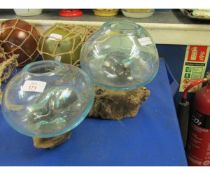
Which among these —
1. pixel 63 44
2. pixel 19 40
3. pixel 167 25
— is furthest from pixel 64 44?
pixel 167 25

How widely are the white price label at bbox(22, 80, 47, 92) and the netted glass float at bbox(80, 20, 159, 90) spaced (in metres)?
0.17

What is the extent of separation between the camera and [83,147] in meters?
0.70

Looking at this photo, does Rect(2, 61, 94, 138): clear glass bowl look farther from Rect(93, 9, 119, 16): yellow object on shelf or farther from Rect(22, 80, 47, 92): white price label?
Rect(93, 9, 119, 16): yellow object on shelf

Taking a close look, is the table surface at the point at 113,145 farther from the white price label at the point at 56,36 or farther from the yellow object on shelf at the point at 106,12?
the yellow object on shelf at the point at 106,12

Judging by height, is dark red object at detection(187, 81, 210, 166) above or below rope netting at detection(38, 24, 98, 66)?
below

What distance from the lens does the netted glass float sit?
775 millimetres

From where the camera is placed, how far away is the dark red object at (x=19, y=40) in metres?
0.96

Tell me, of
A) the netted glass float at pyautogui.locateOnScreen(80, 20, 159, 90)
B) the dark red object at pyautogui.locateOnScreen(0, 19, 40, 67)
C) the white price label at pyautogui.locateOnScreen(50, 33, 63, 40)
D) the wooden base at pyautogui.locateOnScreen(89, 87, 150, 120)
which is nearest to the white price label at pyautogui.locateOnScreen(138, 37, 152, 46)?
the netted glass float at pyautogui.locateOnScreen(80, 20, 159, 90)

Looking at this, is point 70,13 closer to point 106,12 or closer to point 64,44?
point 106,12

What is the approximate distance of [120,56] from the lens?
827 mm

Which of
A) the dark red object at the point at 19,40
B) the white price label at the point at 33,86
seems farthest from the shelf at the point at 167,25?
the white price label at the point at 33,86

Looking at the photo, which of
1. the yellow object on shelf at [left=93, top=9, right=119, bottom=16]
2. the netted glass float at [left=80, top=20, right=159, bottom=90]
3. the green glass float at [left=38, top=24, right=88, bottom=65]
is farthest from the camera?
the yellow object on shelf at [left=93, top=9, right=119, bottom=16]
